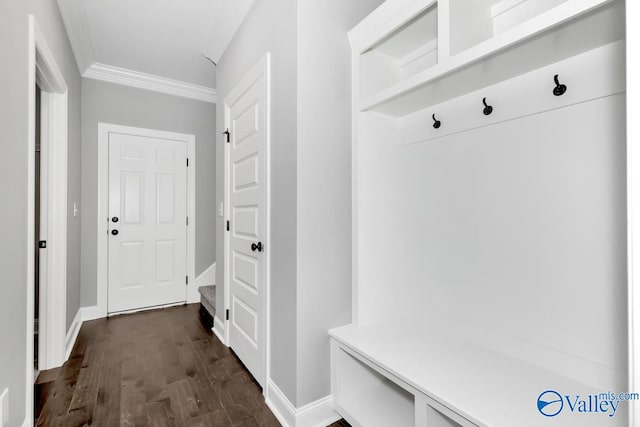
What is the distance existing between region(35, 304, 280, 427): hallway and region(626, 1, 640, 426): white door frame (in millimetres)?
1550

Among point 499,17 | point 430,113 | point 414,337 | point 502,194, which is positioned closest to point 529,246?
point 502,194

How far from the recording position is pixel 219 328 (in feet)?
9.36

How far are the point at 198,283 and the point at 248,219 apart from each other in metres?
2.12

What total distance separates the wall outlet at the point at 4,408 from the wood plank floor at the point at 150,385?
1.52 ft

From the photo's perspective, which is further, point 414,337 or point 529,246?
point 414,337

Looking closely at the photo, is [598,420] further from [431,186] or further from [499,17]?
[499,17]

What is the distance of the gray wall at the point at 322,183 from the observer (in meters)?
1.67

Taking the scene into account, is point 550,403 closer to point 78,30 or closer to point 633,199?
point 633,199

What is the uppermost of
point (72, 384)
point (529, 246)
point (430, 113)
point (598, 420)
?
point (430, 113)

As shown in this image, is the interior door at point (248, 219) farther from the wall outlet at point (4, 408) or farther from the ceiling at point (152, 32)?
the wall outlet at point (4, 408)

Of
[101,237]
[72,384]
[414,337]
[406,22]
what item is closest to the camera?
[406,22]

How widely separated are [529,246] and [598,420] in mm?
631

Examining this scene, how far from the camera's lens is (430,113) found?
177 centimetres

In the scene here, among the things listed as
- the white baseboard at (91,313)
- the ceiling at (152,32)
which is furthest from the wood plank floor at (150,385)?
the ceiling at (152,32)
